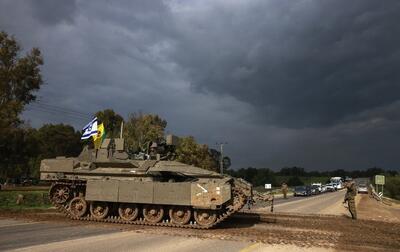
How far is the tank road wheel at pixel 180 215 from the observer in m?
17.7

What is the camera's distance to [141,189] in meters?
18.3

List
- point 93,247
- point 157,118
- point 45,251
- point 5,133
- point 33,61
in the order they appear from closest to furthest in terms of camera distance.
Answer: point 45,251 → point 93,247 → point 5,133 → point 33,61 → point 157,118

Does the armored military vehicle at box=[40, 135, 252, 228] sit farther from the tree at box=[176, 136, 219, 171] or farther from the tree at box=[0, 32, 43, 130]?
the tree at box=[176, 136, 219, 171]

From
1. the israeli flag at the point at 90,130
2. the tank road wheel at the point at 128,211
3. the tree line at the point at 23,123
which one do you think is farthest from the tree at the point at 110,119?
the tank road wheel at the point at 128,211

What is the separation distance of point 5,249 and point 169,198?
24.2 feet

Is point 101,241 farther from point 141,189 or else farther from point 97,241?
point 141,189

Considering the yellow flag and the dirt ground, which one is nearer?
the dirt ground

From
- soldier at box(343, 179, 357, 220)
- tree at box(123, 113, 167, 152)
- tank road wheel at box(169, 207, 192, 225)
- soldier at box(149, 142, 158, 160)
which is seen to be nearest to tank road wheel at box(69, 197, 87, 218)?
soldier at box(149, 142, 158, 160)

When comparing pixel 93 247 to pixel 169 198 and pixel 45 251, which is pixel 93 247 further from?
pixel 169 198

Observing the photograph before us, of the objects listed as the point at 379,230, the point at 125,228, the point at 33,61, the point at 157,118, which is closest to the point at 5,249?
the point at 125,228

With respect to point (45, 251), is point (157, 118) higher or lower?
higher

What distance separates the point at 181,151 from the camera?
62094mm

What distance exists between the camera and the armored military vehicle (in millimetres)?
A: 17328

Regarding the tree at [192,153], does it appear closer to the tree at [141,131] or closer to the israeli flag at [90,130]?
the tree at [141,131]
